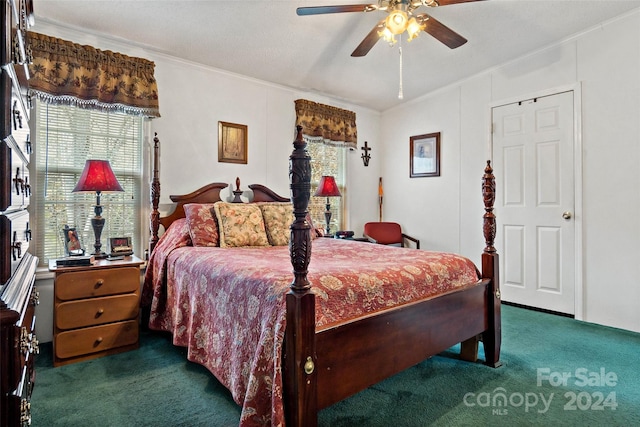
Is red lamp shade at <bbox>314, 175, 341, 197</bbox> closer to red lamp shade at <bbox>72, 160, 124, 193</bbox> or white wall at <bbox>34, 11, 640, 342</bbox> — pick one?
white wall at <bbox>34, 11, 640, 342</bbox>

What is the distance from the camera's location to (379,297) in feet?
5.57

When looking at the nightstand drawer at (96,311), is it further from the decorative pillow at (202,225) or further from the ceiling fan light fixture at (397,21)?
the ceiling fan light fixture at (397,21)

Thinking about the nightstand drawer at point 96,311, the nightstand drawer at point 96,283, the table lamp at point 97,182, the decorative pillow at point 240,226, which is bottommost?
the nightstand drawer at point 96,311

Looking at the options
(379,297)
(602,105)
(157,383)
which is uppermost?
(602,105)

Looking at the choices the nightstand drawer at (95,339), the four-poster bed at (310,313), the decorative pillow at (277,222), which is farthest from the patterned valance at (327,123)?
the nightstand drawer at (95,339)

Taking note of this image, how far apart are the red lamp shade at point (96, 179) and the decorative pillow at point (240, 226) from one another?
80cm

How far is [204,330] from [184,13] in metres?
2.33

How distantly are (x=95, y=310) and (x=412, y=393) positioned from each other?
2132 mm

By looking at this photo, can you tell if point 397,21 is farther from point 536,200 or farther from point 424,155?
point 424,155

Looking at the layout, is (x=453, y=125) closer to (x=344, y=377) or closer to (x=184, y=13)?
(x=184, y=13)

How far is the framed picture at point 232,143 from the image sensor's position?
3674mm

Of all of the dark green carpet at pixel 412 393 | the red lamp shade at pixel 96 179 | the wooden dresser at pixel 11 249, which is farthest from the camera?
the red lamp shade at pixel 96 179

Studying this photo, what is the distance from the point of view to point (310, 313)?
1.34 metres

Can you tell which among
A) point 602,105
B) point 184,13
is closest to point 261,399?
point 184,13
